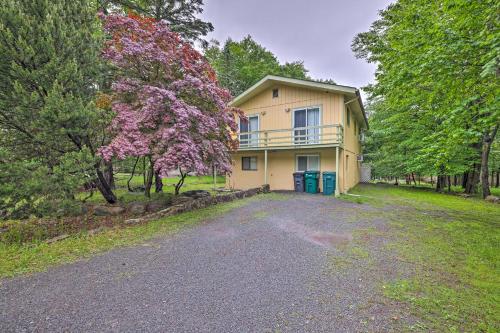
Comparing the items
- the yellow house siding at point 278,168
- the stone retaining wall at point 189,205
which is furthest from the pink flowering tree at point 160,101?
the yellow house siding at point 278,168

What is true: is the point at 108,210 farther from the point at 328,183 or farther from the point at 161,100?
the point at 328,183

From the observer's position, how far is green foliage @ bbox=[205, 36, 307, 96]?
83.9ft

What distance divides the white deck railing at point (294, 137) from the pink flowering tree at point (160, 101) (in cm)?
491

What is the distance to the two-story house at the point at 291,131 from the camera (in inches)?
452

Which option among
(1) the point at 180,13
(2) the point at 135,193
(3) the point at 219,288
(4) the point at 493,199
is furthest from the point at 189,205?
(4) the point at 493,199

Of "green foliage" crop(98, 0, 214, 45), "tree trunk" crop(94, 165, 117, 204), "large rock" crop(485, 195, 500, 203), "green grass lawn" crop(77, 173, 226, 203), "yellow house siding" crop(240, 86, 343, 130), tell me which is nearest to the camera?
"tree trunk" crop(94, 165, 117, 204)

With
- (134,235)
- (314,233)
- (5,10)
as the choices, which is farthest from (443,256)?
(5,10)

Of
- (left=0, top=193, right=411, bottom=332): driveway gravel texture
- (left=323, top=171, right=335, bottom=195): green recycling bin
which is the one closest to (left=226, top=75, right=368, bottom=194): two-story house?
(left=323, top=171, right=335, bottom=195): green recycling bin

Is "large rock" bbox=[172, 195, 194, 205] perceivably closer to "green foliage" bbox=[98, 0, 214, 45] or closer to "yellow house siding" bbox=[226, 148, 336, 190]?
"yellow house siding" bbox=[226, 148, 336, 190]

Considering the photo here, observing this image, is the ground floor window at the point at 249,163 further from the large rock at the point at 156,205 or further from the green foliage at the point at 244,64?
the green foliage at the point at 244,64

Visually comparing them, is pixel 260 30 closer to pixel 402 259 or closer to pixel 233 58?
pixel 233 58

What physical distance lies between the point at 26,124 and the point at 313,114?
1141cm

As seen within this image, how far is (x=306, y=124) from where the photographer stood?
1238cm

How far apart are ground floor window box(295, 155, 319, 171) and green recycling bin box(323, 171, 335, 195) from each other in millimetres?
1083
